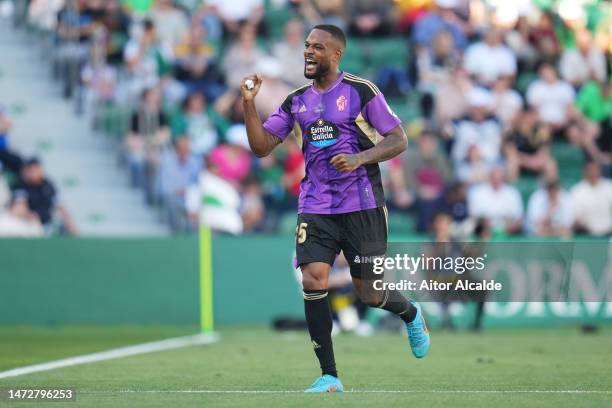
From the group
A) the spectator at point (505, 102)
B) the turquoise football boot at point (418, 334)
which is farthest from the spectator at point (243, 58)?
the turquoise football boot at point (418, 334)

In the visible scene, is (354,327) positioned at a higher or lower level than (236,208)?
lower

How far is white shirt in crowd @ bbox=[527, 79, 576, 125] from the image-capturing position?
69.8 ft

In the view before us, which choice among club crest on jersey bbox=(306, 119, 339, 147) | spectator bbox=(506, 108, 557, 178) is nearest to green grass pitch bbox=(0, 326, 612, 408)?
club crest on jersey bbox=(306, 119, 339, 147)

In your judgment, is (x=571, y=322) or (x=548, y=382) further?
(x=571, y=322)

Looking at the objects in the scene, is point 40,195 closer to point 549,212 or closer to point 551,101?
point 549,212

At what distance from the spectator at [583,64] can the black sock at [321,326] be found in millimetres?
13936

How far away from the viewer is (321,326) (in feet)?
29.2

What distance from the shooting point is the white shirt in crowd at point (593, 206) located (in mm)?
19141

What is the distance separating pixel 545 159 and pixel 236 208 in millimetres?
4867

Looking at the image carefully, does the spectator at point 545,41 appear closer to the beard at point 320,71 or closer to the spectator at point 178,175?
the spectator at point 178,175

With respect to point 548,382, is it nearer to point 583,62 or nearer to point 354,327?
point 354,327

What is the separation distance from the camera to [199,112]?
64.0 feet

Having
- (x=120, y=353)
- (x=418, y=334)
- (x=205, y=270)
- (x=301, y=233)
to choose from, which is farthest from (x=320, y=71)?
(x=205, y=270)

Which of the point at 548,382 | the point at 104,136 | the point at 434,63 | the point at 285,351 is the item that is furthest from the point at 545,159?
the point at 548,382
